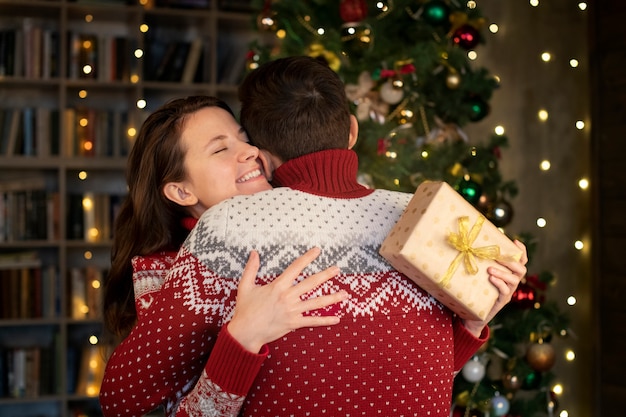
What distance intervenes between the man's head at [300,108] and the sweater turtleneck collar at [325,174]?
34 millimetres

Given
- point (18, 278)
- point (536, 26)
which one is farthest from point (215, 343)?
point (18, 278)

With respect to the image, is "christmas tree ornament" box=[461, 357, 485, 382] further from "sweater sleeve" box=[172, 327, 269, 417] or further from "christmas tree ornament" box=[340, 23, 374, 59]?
"sweater sleeve" box=[172, 327, 269, 417]

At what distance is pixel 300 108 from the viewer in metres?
1.41

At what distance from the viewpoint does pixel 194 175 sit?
5.22ft

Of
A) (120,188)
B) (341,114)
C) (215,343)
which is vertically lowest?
(120,188)

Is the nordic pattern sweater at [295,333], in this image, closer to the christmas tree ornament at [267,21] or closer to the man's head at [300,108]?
the man's head at [300,108]

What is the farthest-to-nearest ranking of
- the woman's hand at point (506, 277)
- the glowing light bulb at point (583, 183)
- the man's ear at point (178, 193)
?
the glowing light bulb at point (583, 183)
the man's ear at point (178, 193)
the woman's hand at point (506, 277)

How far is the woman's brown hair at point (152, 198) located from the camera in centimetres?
162

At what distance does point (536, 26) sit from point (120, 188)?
231 centimetres

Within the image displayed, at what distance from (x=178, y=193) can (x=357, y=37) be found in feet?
4.45

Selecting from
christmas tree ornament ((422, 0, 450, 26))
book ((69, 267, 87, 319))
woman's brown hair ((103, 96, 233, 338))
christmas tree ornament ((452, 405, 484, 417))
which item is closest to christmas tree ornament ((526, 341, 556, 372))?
christmas tree ornament ((452, 405, 484, 417))

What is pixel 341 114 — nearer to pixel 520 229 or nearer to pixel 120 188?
pixel 520 229

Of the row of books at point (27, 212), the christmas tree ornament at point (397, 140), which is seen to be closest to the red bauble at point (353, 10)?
the christmas tree ornament at point (397, 140)

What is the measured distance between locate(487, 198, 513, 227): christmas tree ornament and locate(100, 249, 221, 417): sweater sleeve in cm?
182
